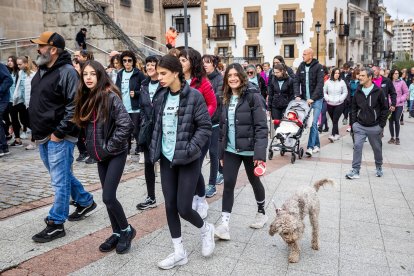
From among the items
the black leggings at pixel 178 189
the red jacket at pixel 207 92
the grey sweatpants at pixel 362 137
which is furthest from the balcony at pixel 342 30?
the black leggings at pixel 178 189

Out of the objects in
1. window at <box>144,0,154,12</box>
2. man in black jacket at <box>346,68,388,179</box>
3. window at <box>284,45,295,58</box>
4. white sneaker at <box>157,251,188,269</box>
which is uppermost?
window at <box>144,0,154,12</box>

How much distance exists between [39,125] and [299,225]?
2835mm

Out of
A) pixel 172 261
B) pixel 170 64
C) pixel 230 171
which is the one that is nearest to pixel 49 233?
pixel 172 261

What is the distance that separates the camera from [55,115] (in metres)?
4.27

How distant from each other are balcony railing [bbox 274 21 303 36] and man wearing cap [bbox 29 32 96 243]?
3719 centimetres

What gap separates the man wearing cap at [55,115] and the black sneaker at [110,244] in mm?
644

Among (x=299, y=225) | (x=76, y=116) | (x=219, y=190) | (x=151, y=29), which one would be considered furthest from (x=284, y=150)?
(x=151, y=29)

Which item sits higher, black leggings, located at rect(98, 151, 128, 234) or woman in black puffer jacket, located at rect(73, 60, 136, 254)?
woman in black puffer jacket, located at rect(73, 60, 136, 254)

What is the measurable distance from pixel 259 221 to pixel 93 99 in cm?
235

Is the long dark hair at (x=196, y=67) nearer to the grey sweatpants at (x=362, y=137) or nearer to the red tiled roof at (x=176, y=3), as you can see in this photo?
the grey sweatpants at (x=362, y=137)

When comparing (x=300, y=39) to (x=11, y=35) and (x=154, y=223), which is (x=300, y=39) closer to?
(x=11, y=35)

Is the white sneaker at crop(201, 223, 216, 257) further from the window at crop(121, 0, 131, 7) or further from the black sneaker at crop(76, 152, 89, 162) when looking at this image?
the window at crop(121, 0, 131, 7)

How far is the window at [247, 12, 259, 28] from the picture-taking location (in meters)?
40.4

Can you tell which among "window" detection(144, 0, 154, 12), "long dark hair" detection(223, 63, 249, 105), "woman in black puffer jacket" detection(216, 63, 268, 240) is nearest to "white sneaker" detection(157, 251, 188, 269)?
"woman in black puffer jacket" detection(216, 63, 268, 240)
